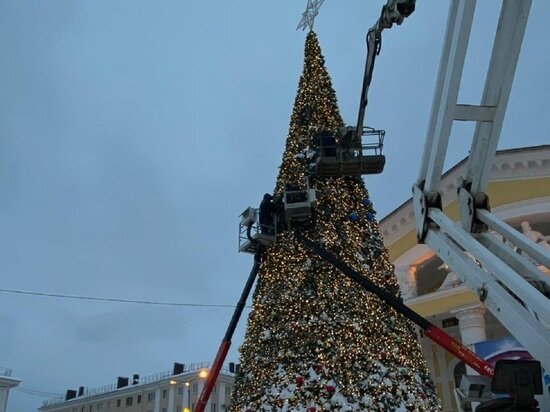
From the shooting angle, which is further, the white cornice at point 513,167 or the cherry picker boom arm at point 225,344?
the white cornice at point 513,167

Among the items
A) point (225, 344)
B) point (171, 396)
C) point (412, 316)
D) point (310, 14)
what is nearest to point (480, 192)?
point (412, 316)

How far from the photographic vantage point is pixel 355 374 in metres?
7.82

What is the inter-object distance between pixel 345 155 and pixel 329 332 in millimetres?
3319

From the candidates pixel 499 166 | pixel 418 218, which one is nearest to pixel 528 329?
pixel 418 218

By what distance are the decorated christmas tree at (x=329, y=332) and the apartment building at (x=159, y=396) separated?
45.9m

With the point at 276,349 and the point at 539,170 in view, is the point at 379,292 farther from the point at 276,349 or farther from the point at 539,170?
the point at 539,170

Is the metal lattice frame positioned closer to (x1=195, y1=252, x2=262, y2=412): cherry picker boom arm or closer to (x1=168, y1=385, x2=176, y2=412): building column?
(x1=195, y1=252, x2=262, y2=412): cherry picker boom arm

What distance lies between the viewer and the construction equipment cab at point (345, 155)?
32.5ft

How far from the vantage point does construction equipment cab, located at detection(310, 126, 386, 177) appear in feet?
32.5

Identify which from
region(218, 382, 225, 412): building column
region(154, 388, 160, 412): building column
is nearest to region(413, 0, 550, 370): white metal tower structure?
region(218, 382, 225, 412): building column

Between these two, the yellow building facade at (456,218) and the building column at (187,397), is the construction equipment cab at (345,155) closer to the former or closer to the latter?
the yellow building facade at (456,218)

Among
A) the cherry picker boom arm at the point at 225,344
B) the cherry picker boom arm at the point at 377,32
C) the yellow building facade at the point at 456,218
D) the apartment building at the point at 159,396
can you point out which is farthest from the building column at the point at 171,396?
the cherry picker boom arm at the point at 377,32

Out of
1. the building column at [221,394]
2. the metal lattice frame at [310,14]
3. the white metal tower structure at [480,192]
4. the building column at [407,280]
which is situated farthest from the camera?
the building column at [221,394]

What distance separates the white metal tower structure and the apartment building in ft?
165
